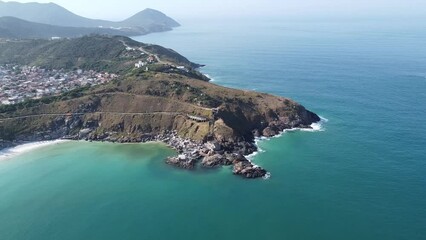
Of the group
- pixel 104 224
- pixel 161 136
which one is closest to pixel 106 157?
pixel 161 136

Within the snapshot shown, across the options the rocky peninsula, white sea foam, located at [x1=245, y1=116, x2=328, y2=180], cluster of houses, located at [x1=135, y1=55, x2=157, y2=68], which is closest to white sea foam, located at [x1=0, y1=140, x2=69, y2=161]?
the rocky peninsula

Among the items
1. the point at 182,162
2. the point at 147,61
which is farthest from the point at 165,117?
the point at 147,61

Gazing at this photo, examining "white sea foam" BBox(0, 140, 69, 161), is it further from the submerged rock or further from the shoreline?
the submerged rock

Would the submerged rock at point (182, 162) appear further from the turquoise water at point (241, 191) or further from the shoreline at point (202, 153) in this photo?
the turquoise water at point (241, 191)

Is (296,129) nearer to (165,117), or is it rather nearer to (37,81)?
(165,117)

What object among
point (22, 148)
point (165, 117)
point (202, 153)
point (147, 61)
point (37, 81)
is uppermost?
point (147, 61)

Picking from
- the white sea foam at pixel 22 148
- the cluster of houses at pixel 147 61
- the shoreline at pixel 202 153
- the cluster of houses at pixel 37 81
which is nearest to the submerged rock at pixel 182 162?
the shoreline at pixel 202 153
